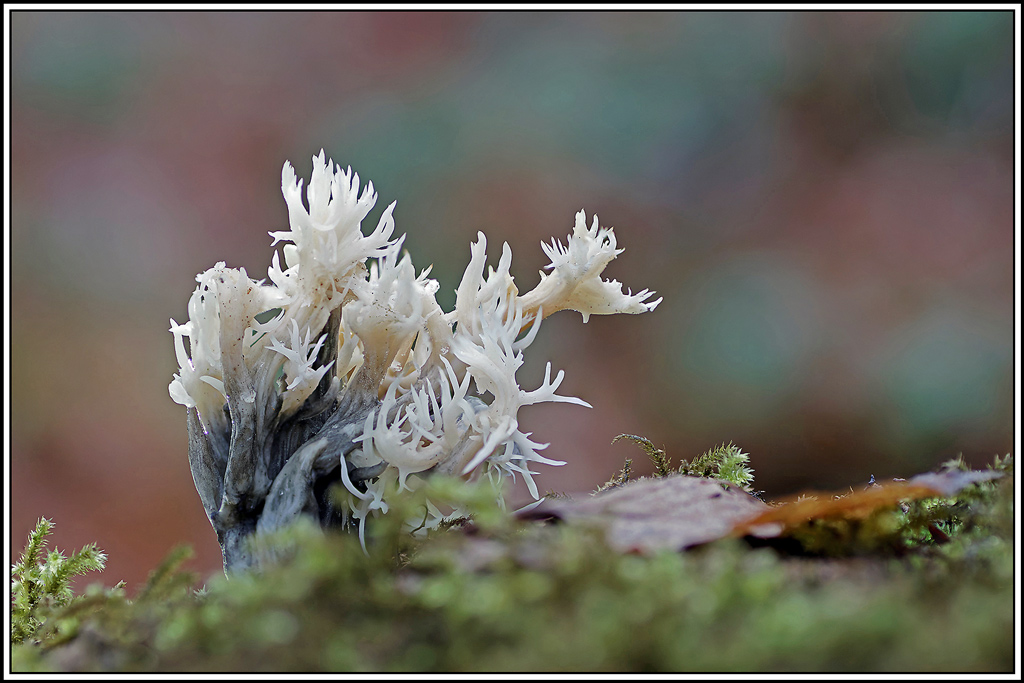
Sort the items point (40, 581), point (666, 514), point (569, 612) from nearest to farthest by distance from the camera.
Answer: point (569, 612) < point (666, 514) < point (40, 581)

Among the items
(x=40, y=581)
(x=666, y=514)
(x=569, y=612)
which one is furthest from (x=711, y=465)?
(x=40, y=581)

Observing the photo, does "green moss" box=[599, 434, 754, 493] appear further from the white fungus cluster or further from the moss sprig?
the moss sprig

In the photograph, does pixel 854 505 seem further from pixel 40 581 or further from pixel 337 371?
pixel 40 581

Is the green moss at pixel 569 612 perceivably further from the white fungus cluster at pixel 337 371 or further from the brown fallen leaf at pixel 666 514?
the white fungus cluster at pixel 337 371

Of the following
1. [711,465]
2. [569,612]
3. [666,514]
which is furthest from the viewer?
[711,465]

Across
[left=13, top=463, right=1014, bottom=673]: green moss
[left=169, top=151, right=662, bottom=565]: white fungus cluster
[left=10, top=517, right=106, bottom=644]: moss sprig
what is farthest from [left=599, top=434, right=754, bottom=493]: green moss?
[left=10, top=517, right=106, bottom=644]: moss sprig

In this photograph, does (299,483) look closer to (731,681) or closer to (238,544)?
(238,544)
